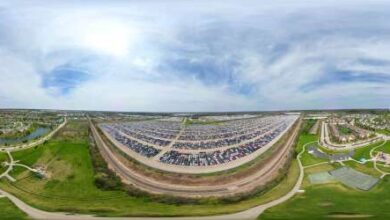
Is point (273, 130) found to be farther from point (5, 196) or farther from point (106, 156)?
point (5, 196)

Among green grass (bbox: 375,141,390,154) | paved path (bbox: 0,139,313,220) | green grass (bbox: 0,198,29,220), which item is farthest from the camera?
green grass (bbox: 375,141,390,154)

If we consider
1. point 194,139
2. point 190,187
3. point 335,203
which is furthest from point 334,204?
point 194,139

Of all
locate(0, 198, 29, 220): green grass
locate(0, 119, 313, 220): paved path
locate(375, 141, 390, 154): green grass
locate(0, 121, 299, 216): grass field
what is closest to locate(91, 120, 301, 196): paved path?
locate(0, 121, 299, 216): grass field

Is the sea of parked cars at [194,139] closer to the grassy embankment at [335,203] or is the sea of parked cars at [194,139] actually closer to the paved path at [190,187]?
the paved path at [190,187]

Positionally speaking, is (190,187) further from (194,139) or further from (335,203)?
(194,139)

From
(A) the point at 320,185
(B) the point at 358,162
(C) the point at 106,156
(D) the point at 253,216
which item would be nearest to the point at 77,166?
(C) the point at 106,156

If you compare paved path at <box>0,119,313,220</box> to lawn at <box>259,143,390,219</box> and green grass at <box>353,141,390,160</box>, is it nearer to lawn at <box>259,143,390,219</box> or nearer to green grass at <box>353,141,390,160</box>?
lawn at <box>259,143,390,219</box>
